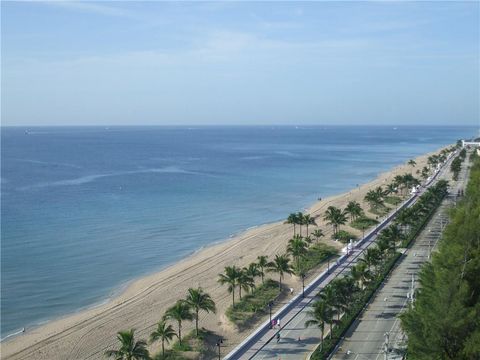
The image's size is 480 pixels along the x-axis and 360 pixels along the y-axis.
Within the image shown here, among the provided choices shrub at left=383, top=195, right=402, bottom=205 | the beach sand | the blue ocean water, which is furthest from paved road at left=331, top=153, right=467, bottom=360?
shrub at left=383, top=195, right=402, bottom=205

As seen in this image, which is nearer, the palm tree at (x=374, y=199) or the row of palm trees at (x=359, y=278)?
the row of palm trees at (x=359, y=278)

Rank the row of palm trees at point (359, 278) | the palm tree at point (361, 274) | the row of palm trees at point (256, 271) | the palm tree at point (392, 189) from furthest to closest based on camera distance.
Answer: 1. the palm tree at point (392, 189)
2. the row of palm trees at point (256, 271)
3. the palm tree at point (361, 274)
4. the row of palm trees at point (359, 278)

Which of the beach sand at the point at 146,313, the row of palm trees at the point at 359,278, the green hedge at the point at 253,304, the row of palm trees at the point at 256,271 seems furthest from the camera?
the row of palm trees at the point at 256,271

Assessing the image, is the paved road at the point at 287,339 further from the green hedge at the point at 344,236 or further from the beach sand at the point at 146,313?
the green hedge at the point at 344,236

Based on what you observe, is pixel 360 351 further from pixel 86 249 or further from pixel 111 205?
pixel 111 205

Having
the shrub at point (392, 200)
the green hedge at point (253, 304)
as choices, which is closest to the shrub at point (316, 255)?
the green hedge at point (253, 304)

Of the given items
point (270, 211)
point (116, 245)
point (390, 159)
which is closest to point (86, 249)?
point (116, 245)

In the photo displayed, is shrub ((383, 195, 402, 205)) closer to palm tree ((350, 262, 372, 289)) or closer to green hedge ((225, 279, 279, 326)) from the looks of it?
green hedge ((225, 279, 279, 326))
